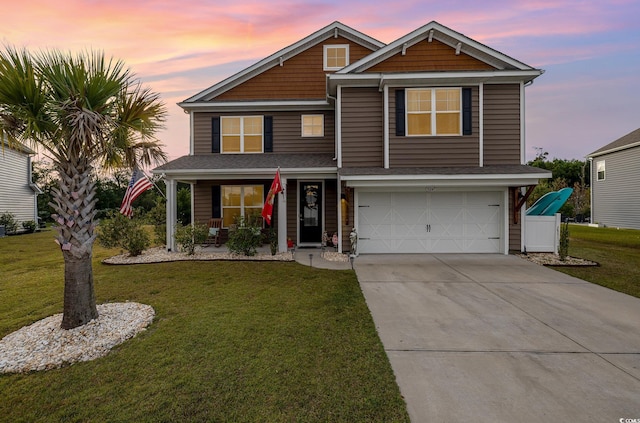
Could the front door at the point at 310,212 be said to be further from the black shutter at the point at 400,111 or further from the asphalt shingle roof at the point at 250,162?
the black shutter at the point at 400,111

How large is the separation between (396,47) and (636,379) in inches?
396

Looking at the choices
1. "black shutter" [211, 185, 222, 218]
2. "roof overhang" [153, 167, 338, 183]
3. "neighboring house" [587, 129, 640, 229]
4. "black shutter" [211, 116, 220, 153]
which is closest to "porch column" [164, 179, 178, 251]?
"roof overhang" [153, 167, 338, 183]

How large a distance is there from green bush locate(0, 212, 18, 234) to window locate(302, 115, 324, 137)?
62.3ft

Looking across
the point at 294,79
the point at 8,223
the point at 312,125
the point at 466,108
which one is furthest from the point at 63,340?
the point at 8,223

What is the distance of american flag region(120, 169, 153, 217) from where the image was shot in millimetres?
8422

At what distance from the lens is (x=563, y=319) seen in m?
4.86

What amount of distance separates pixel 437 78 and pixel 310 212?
635cm

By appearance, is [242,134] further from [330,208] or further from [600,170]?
[600,170]

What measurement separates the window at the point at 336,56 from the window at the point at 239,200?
6.19m

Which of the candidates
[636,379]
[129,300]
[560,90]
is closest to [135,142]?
[129,300]

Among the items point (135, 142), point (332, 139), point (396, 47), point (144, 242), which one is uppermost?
point (396, 47)

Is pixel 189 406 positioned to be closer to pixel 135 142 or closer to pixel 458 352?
pixel 458 352

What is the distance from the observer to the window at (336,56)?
12.5m

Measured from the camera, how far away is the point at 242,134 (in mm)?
12141
